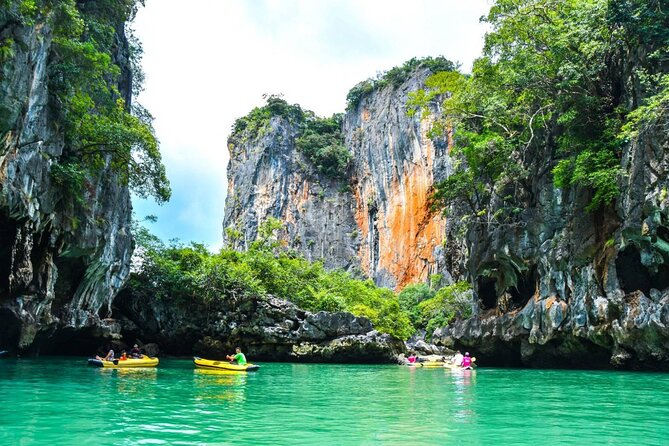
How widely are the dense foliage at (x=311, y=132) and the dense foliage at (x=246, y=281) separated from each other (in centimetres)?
2791

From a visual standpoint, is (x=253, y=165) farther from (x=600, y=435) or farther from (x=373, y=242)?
(x=600, y=435)

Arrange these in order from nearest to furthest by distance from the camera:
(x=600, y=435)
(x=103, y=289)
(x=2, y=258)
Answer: (x=600, y=435) → (x=2, y=258) → (x=103, y=289)

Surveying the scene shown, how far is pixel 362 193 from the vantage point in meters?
67.1

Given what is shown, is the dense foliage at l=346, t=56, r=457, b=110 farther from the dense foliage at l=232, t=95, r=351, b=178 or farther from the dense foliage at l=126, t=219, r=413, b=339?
the dense foliage at l=126, t=219, r=413, b=339

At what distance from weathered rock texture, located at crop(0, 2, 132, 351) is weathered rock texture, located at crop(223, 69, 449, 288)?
36.1m

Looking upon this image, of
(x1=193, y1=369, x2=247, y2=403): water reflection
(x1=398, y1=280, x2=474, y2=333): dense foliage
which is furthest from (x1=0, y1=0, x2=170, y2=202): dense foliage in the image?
(x1=398, y1=280, x2=474, y2=333): dense foliage

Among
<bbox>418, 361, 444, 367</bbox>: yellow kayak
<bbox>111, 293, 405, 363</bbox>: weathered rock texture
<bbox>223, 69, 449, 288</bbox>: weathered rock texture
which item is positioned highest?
<bbox>223, 69, 449, 288</bbox>: weathered rock texture

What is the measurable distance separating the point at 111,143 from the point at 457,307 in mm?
22121

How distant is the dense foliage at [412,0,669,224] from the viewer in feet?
60.2

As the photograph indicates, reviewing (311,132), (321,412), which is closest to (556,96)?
(321,412)

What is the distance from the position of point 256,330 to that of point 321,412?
1984 cm

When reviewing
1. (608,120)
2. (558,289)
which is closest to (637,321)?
(558,289)

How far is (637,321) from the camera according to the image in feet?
57.6

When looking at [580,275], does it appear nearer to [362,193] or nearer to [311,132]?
[362,193]
